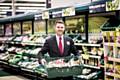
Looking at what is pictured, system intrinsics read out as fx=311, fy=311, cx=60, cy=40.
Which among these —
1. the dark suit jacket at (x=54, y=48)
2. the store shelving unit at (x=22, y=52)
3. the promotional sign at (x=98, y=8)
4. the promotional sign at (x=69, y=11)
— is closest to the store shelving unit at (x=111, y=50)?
the promotional sign at (x=98, y=8)

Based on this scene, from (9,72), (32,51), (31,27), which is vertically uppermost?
(31,27)

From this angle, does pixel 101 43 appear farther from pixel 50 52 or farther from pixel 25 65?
pixel 25 65

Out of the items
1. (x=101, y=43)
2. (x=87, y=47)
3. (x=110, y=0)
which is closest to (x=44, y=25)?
(x=87, y=47)

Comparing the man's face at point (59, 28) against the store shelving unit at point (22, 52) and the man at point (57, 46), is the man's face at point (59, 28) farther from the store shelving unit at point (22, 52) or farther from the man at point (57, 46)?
the store shelving unit at point (22, 52)

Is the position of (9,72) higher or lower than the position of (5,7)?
lower

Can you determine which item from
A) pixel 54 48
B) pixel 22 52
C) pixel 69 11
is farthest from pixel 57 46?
pixel 22 52

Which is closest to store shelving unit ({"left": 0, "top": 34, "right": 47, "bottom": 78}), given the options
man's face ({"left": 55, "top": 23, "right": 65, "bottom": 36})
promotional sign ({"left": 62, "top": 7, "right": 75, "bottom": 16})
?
promotional sign ({"left": 62, "top": 7, "right": 75, "bottom": 16})

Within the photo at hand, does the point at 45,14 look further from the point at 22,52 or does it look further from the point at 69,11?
the point at 22,52

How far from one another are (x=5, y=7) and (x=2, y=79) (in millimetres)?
12144

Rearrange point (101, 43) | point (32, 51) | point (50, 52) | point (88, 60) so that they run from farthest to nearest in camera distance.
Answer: point (32, 51) → point (88, 60) → point (101, 43) → point (50, 52)

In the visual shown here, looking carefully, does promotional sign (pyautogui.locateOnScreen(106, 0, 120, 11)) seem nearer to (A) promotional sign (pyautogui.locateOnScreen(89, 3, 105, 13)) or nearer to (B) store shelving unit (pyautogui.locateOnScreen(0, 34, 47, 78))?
(A) promotional sign (pyautogui.locateOnScreen(89, 3, 105, 13))

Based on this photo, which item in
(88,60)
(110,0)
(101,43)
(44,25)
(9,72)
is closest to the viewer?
(110,0)

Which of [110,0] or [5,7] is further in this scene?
[5,7]

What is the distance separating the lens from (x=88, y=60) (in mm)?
6797
